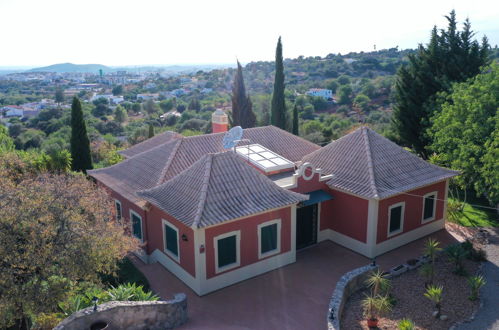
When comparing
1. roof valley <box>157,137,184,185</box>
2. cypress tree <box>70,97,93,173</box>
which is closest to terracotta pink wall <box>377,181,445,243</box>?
roof valley <box>157,137,184,185</box>

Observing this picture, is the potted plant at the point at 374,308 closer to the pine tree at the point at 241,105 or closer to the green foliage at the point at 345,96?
the pine tree at the point at 241,105

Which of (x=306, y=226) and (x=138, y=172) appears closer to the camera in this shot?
(x=306, y=226)

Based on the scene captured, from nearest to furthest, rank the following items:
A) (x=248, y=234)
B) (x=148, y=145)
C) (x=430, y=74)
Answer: (x=248, y=234), (x=148, y=145), (x=430, y=74)

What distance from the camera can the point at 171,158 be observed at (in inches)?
858

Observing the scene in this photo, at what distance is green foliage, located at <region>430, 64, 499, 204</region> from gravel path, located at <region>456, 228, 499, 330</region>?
3.48 m

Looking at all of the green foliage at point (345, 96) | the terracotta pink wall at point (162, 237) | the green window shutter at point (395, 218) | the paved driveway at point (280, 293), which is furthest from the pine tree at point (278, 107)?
the green foliage at point (345, 96)

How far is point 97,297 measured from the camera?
1442cm

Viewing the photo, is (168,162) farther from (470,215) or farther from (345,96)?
(345,96)

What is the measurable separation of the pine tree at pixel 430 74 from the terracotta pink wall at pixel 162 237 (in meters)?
23.3

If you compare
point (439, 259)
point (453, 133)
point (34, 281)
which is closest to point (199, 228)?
point (34, 281)

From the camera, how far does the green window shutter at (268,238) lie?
18156 millimetres

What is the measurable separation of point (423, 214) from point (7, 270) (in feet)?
63.8

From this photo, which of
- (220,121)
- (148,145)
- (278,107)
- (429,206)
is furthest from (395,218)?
(278,107)

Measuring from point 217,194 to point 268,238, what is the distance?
323 cm
